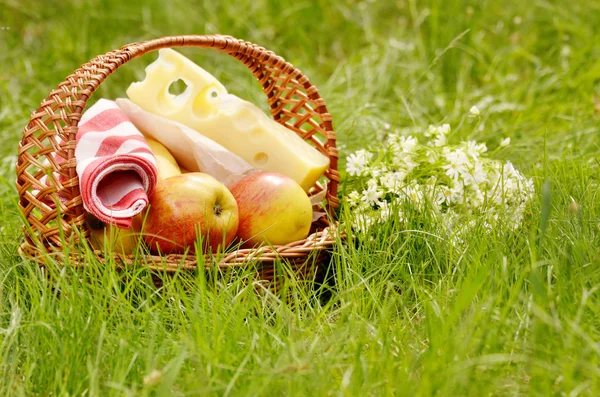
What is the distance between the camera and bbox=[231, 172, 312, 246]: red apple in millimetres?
2004

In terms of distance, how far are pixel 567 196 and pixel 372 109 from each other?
4.99 feet

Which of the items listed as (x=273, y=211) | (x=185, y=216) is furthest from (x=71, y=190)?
(x=273, y=211)

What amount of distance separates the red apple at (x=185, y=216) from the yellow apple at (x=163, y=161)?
0.50ft

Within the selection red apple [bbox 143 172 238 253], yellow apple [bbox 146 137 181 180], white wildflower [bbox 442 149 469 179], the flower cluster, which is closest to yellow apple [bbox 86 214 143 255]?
red apple [bbox 143 172 238 253]

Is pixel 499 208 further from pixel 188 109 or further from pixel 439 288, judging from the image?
pixel 188 109

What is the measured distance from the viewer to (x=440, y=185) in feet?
7.21

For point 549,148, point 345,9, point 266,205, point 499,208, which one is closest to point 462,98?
point 549,148

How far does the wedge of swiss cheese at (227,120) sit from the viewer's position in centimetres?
222

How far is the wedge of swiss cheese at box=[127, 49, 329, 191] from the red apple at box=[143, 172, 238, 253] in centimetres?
34

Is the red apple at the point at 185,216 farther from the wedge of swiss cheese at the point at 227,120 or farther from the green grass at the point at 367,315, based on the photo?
the wedge of swiss cheese at the point at 227,120

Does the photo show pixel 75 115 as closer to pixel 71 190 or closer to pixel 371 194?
pixel 71 190

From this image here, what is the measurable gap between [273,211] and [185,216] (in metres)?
0.26

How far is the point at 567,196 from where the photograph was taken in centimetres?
200

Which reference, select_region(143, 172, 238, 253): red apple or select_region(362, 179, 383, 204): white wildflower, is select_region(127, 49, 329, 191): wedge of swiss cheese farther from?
select_region(143, 172, 238, 253): red apple
